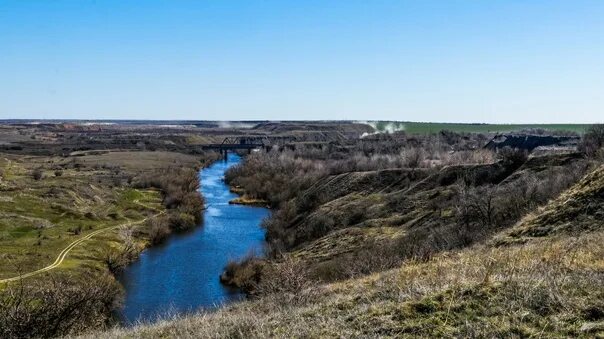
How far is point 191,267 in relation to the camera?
50781mm

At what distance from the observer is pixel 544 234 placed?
66.5 feet

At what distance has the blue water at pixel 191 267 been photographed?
40.0m

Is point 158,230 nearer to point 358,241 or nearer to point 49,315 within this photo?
point 358,241

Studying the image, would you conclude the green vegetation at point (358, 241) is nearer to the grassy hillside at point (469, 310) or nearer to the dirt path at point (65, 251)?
the grassy hillside at point (469, 310)

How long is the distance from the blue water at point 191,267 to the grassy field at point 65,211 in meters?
4.52

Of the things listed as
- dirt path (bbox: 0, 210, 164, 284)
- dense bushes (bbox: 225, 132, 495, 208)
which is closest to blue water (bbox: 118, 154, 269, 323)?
dirt path (bbox: 0, 210, 164, 284)

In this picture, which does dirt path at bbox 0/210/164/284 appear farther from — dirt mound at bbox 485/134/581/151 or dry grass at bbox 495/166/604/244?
dirt mound at bbox 485/134/581/151

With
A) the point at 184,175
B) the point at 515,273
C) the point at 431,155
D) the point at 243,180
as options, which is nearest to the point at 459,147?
the point at 431,155

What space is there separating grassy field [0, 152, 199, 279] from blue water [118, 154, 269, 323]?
4.52m

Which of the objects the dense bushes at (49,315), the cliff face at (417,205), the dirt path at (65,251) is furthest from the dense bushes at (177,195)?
the dense bushes at (49,315)

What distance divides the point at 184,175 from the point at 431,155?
2034 inches

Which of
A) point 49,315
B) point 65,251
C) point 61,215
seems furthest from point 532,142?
point 49,315

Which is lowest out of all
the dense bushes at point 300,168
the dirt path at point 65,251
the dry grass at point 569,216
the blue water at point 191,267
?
the blue water at point 191,267

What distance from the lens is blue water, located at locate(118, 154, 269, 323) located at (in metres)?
40.0
